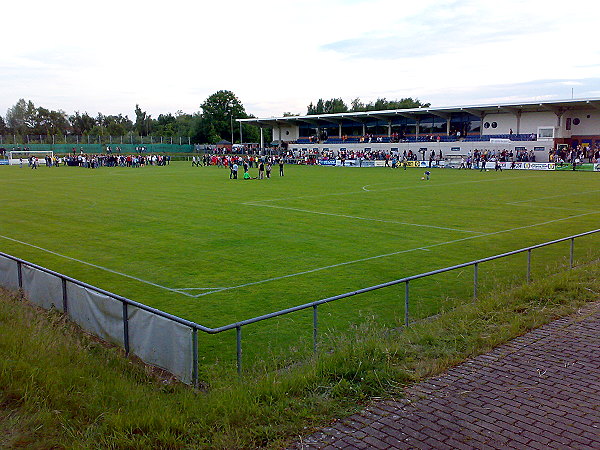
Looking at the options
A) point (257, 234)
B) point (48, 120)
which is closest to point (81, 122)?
point (48, 120)

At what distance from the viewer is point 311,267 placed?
15.2 meters

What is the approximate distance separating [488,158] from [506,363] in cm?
6433

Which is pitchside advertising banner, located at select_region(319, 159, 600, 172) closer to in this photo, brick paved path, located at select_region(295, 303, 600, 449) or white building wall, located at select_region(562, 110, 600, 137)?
white building wall, located at select_region(562, 110, 600, 137)

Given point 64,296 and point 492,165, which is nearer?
point 64,296

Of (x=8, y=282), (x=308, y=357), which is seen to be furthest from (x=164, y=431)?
(x=8, y=282)

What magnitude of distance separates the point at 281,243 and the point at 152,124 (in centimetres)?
14660

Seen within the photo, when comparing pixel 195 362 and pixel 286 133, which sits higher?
pixel 286 133

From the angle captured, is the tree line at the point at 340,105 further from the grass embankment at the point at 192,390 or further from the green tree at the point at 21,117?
the grass embankment at the point at 192,390

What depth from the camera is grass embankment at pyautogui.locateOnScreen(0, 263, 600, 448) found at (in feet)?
19.5

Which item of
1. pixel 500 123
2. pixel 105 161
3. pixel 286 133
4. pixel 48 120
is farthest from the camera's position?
pixel 48 120

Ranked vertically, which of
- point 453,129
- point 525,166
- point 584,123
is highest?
point 584,123

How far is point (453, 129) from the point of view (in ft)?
274

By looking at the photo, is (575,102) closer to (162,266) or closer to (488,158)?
(488,158)

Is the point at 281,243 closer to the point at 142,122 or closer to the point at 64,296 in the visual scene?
the point at 64,296
